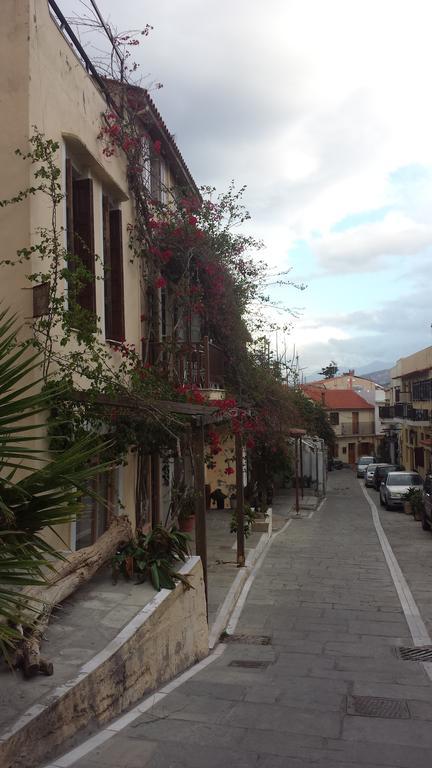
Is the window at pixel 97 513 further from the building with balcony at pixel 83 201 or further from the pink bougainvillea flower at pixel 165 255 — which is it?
the pink bougainvillea flower at pixel 165 255

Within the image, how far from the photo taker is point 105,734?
16.0 ft

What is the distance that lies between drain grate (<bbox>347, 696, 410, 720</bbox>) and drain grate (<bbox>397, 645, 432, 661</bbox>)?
2.00m

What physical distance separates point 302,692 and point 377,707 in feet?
2.44

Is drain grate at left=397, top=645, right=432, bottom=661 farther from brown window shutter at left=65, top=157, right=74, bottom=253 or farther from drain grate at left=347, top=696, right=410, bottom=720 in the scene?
brown window shutter at left=65, top=157, right=74, bottom=253

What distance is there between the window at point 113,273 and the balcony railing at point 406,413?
2880 centimetres

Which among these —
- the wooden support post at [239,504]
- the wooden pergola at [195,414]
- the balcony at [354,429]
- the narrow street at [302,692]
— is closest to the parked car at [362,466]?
the balcony at [354,429]

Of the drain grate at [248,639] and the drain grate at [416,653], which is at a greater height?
the drain grate at [248,639]

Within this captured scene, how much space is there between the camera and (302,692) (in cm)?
657

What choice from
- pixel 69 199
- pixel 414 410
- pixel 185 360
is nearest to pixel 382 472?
pixel 414 410

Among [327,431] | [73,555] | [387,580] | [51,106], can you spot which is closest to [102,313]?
[51,106]

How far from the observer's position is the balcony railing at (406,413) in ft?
123

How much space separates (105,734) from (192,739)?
0.62 m

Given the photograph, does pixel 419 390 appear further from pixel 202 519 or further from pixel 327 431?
pixel 202 519

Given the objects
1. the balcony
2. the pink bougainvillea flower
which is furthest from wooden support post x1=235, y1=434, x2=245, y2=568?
the balcony
